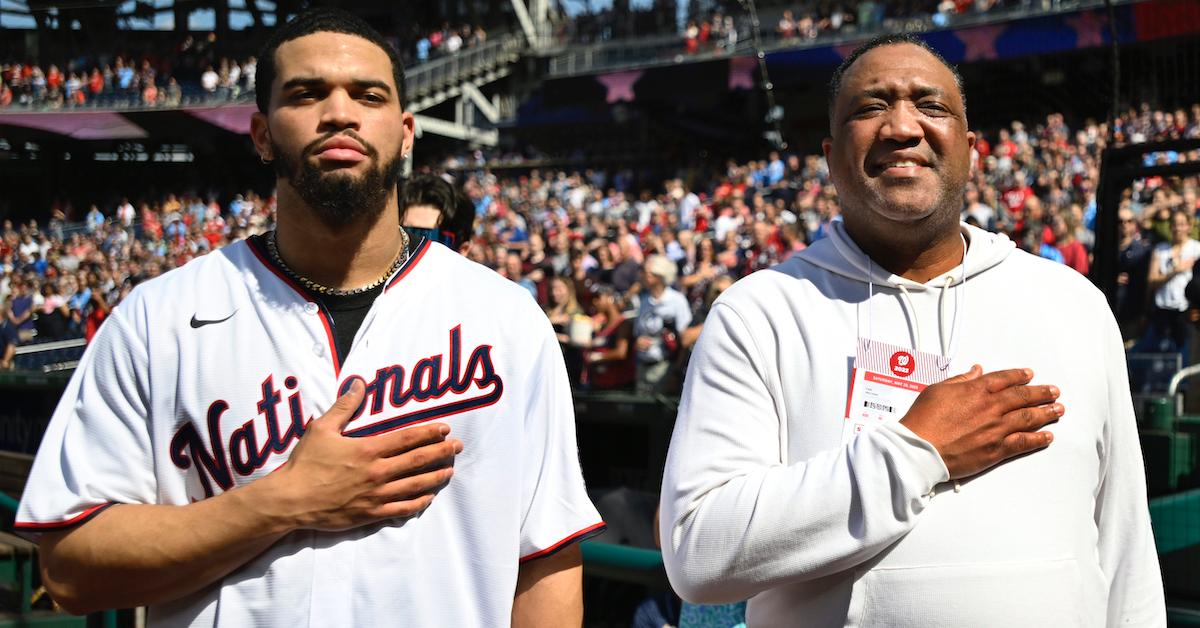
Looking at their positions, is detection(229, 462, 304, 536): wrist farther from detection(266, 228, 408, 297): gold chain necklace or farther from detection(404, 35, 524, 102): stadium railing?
detection(404, 35, 524, 102): stadium railing

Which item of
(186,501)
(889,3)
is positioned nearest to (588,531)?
(186,501)

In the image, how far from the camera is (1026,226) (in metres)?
8.97

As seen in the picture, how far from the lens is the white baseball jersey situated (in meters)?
1.60

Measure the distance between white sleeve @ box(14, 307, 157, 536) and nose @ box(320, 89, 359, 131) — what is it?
1.48 ft

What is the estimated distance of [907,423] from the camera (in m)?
1.70

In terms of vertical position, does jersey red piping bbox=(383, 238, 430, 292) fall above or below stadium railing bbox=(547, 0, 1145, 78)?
below

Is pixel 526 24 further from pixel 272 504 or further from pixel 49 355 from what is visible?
pixel 272 504

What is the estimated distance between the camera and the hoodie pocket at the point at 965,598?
1.67m

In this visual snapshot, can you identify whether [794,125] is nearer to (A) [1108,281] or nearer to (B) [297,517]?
(A) [1108,281]

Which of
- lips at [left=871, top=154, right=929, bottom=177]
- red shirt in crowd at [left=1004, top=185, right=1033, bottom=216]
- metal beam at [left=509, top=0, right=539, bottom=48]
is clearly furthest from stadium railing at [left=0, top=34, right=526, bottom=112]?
lips at [left=871, top=154, right=929, bottom=177]

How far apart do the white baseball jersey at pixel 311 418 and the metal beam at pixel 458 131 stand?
26.5 metres

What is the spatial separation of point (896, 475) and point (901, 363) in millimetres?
259

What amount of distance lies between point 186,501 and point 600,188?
818 inches

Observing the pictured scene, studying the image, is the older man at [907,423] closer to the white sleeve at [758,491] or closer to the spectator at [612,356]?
the white sleeve at [758,491]
